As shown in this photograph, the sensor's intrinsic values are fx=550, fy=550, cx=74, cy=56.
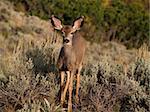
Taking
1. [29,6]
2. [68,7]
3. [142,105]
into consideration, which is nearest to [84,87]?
[142,105]

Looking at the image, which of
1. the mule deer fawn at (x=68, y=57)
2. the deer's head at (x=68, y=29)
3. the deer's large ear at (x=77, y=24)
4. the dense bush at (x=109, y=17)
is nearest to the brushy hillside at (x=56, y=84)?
the mule deer fawn at (x=68, y=57)

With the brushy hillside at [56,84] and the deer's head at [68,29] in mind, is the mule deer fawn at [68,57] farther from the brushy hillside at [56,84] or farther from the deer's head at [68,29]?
the brushy hillside at [56,84]

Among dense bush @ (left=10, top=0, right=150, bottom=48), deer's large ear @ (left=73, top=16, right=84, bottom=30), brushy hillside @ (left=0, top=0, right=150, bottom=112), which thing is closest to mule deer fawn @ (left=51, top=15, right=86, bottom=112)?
deer's large ear @ (left=73, top=16, right=84, bottom=30)

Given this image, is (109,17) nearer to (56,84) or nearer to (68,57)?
(56,84)

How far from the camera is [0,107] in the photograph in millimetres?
8203

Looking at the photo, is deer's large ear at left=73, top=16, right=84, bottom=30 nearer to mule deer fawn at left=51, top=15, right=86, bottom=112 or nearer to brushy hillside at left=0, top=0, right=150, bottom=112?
mule deer fawn at left=51, top=15, right=86, bottom=112

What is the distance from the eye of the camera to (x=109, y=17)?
933 inches

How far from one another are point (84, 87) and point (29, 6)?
1309 centimetres

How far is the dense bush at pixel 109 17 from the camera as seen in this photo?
20170mm

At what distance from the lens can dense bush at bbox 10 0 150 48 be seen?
66.2ft

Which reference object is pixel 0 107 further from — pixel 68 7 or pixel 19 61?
pixel 68 7

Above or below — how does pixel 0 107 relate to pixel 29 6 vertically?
below

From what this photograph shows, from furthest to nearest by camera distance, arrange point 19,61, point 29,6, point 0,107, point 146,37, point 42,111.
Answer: point 146,37
point 29,6
point 19,61
point 0,107
point 42,111

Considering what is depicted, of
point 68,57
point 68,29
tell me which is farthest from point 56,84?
point 68,29
